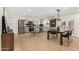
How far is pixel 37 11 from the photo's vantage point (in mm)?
3781

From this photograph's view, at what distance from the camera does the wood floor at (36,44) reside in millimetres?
3861

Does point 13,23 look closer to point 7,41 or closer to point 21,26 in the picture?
point 21,26

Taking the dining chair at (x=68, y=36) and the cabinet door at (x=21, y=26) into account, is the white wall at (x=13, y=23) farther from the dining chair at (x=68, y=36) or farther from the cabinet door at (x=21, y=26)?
the dining chair at (x=68, y=36)

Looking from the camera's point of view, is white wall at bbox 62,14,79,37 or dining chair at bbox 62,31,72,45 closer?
white wall at bbox 62,14,79,37

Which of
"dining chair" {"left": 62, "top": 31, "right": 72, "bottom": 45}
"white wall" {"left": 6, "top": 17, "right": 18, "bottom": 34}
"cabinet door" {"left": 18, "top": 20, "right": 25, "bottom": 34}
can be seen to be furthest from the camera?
"dining chair" {"left": 62, "top": 31, "right": 72, "bottom": 45}

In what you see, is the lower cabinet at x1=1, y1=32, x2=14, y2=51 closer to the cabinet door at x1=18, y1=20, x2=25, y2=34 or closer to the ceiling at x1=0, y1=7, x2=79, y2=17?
the cabinet door at x1=18, y1=20, x2=25, y2=34

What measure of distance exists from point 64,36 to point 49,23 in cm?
79

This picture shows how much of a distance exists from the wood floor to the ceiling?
27.0 inches

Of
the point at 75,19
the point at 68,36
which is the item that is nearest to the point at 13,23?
the point at 68,36

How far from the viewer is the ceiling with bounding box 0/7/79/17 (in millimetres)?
3686

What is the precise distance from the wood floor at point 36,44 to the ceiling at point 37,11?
69 cm

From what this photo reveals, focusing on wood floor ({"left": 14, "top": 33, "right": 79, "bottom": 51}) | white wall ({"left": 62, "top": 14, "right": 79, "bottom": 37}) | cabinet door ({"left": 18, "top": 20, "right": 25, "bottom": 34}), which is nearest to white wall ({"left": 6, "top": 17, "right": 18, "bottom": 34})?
cabinet door ({"left": 18, "top": 20, "right": 25, "bottom": 34})

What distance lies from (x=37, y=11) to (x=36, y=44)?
113 centimetres
